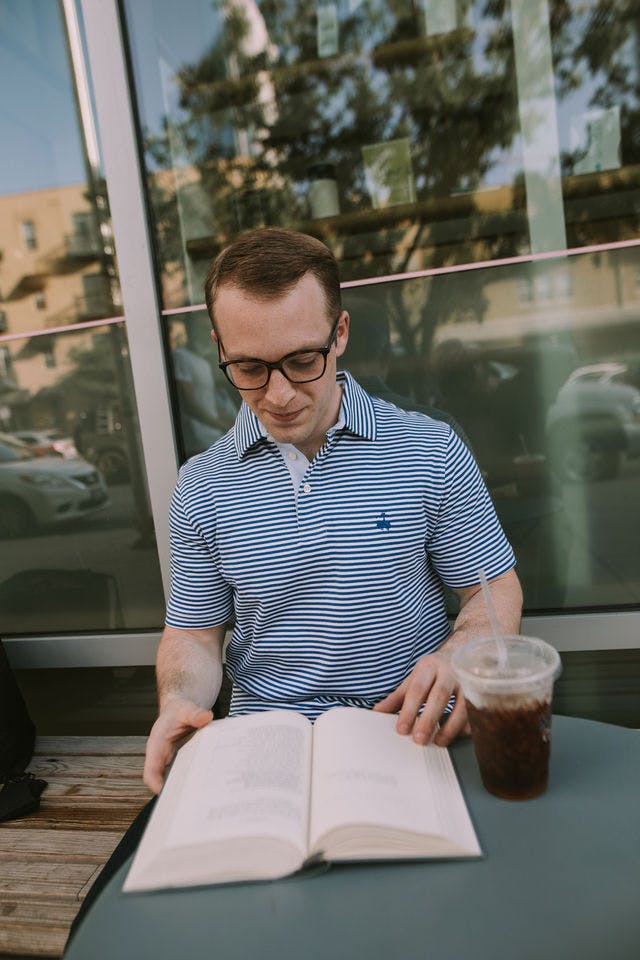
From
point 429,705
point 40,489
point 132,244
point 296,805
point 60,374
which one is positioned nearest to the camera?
point 296,805

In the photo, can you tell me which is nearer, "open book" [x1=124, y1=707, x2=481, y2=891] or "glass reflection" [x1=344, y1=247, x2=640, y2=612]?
"open book" [x1=124, y1=707, x2=481, y2=891]

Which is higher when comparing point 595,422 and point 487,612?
point 595,422

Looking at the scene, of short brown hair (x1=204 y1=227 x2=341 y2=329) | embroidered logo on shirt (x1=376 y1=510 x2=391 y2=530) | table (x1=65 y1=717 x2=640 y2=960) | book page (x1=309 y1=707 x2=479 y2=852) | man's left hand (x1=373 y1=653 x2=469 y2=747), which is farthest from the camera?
embroidered logo on shirt (x1=376 y1=510 x2=391 y2=530)

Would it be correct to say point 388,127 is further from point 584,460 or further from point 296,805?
point 296,805

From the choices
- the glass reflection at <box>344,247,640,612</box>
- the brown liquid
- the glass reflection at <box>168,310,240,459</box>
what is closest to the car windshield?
the glass reflection at <box>168,310,240,459</box>

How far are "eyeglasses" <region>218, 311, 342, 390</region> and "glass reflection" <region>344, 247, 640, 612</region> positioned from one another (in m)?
0.83

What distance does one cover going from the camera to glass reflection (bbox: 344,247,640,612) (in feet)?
7.13

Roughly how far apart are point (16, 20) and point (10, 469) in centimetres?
148

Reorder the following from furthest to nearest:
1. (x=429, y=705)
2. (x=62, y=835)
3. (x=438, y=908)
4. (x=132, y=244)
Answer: (x=132, y=244)
(x=62, y=835)
(x=429, y=705)
(x=438, y=908)

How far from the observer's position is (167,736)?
1.20m

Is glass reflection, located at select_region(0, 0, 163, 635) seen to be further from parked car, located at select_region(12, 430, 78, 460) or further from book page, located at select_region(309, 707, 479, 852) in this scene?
book page, located at select_region(309, 707, 479, 852)

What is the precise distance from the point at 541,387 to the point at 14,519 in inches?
73.9

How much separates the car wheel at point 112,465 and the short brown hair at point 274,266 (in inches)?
45.3

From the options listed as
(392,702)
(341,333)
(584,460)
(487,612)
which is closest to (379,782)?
(392,702)
